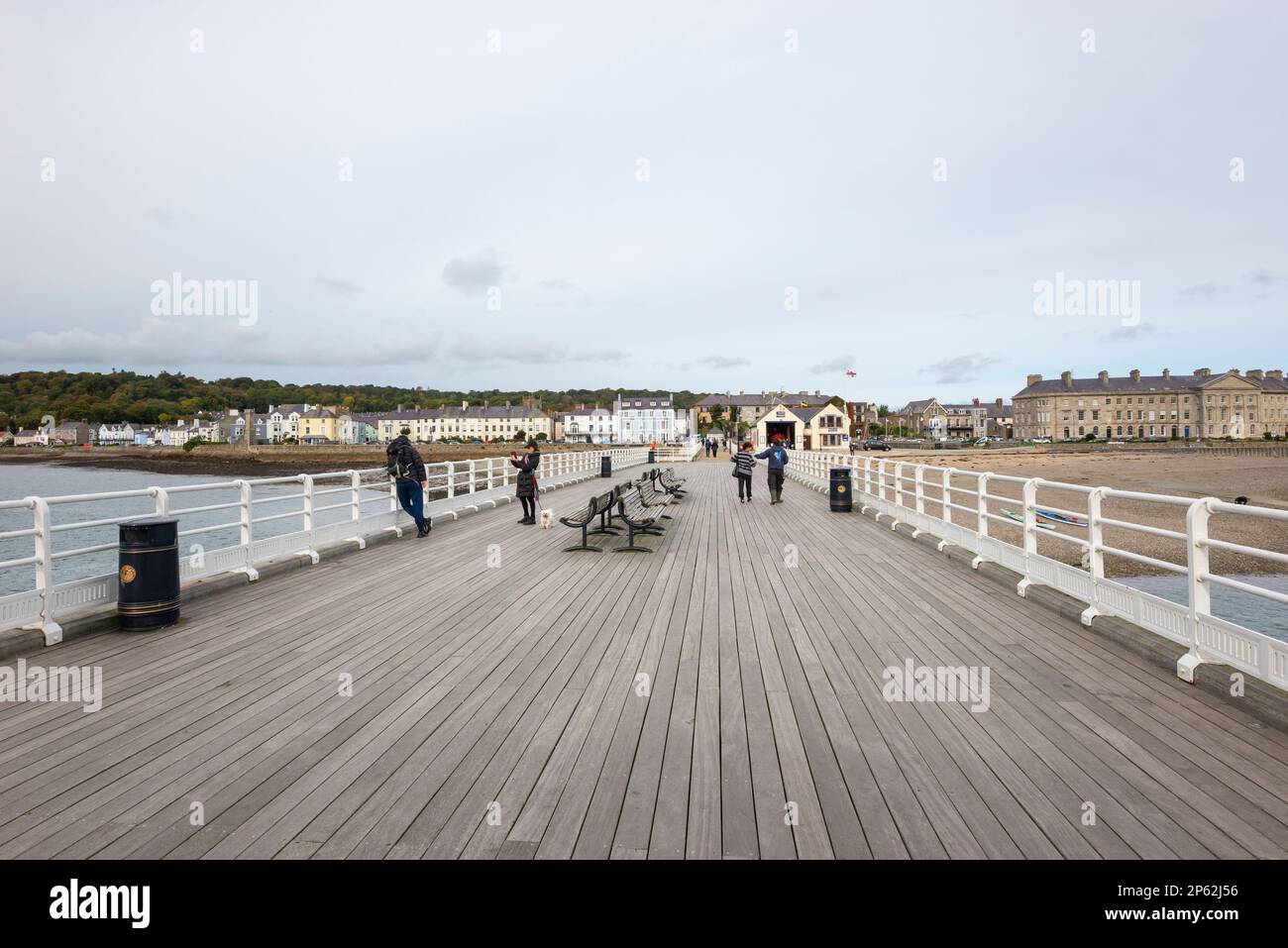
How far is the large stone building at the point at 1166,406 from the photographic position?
354 ft

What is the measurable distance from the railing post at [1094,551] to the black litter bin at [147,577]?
768 centimetres

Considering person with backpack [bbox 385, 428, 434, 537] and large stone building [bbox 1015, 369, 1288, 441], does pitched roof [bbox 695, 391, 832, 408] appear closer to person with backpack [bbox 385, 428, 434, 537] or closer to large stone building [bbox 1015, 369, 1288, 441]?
large stone building [bbox 1015, 369, 1288, 441]

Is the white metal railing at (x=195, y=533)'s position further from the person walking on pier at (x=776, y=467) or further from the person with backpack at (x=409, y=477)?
the person walking on pier at (x=776, y=467)

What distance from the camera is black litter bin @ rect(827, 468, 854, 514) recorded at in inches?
632

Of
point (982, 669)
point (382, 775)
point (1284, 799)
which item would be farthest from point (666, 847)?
point (982, 669)

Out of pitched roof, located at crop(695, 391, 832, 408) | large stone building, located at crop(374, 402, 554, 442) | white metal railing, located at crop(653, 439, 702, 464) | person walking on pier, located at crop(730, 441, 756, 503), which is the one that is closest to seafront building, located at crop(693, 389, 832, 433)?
pitched roof, located at crop(695, 391, 832, 408)

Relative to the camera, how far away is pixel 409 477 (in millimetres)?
11758

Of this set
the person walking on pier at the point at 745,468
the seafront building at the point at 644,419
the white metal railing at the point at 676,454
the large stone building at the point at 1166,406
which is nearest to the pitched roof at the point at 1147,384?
the large stone building at the point at 1166,406

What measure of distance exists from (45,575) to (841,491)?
14.1 metres

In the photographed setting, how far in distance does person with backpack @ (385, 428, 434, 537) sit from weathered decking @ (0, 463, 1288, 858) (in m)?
4.98
